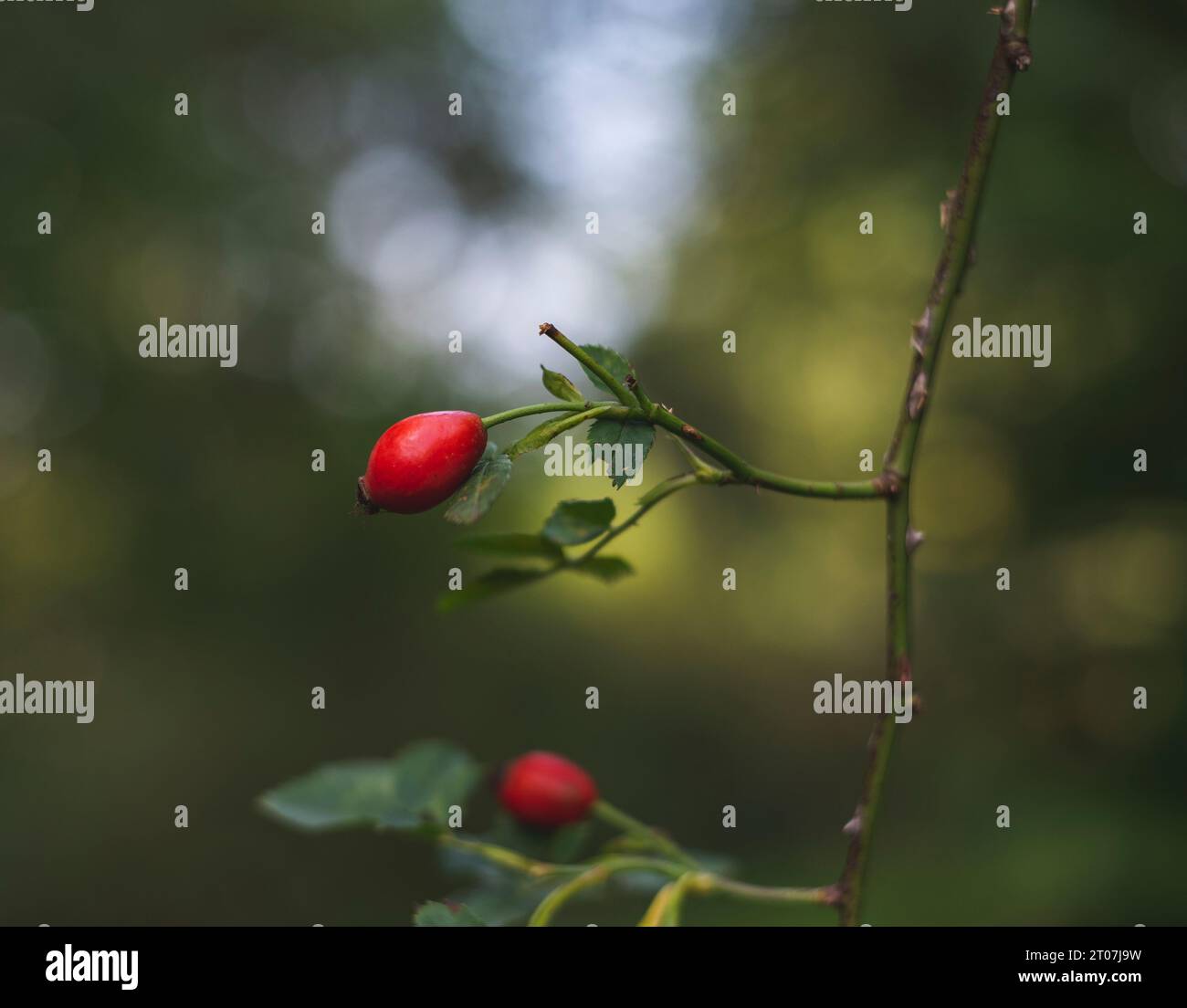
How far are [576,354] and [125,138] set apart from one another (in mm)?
5504

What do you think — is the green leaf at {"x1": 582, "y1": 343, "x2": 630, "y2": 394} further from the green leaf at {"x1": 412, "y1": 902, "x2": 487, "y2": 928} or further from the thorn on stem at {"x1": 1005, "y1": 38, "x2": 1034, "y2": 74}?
the green leaf at {"x1": 412, "y1": 902, "x2": 487, "y2": 928}

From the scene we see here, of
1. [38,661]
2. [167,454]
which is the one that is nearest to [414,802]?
[167,454]

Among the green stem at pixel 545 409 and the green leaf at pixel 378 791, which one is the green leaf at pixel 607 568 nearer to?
the green stem at pixel 545 409

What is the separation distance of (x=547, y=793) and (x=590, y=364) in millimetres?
629

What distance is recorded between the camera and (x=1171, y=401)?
3510 millimetres

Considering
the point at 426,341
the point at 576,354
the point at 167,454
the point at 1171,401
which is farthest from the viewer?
the point at 426,341

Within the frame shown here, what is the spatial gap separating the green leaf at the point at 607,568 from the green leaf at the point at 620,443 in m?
0.23

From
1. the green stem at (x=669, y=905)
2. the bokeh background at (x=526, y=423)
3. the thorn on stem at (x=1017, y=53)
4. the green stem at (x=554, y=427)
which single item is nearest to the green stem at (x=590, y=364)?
the green stem at (x=554, y=427)

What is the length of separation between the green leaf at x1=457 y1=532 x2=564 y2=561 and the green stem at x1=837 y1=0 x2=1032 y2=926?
28 centimetres

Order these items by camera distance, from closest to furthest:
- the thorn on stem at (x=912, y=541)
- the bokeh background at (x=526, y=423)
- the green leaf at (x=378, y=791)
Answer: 1. the thorn on stem at (x=912, y=541)
2. the green leaf at (x=378, y=791)
3. the bokeh background at (x=526, y=423)

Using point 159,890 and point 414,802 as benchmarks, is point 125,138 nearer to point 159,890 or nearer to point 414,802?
point 159,890

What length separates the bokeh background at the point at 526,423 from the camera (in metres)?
3.89

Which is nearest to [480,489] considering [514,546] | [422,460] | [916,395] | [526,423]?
[422,460]

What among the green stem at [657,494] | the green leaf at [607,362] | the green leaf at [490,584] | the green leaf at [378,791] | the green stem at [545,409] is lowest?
the green leaf at [378,791]
